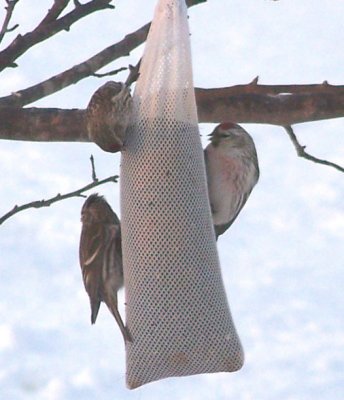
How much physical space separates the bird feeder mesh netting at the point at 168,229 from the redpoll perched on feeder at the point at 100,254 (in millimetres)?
206

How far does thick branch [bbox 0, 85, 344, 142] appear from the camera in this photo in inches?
268

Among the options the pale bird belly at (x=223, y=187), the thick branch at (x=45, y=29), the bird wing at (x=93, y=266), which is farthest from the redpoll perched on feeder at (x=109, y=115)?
the thick branch at (x=45, y=29)

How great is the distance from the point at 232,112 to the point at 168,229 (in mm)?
669

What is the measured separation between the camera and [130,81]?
653 cm

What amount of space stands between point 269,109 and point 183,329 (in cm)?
103

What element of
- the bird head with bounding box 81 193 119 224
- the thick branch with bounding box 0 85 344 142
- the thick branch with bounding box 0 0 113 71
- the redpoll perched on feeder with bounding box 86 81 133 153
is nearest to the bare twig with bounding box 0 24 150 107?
the thick branch with bounding box 0 0 113 71

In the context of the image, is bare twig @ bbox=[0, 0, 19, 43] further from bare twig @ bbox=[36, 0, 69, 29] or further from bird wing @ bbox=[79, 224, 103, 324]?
bird wing @ bbox=[79, 224, 103, 324]

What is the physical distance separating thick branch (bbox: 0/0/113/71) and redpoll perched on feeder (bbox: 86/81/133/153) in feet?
2.60

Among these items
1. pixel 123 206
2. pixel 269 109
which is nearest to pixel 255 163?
pixel 269 109

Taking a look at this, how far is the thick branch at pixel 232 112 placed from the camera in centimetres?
680

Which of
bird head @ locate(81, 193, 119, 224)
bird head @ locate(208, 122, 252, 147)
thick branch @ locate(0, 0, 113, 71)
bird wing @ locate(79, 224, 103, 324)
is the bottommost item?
bird wing @ locate(79, 224, 103, 324)

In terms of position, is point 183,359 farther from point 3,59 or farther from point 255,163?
point 3,59

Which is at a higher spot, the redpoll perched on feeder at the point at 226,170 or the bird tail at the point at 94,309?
the redpoll perched on feeder at the point at 226,170

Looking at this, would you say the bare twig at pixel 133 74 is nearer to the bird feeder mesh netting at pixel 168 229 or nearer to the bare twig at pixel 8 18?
the bird feeder mesh netting at pixel 168 229
